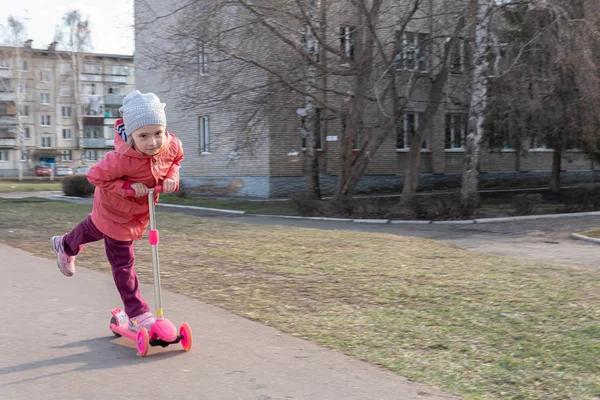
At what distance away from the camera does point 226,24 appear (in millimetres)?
17812

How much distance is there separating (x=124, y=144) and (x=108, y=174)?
0.26 meters

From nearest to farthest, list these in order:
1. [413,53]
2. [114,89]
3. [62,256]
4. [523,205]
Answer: [62,256]
[523,205]
[413,53]
[114,89]

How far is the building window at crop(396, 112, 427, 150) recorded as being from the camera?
2342cm

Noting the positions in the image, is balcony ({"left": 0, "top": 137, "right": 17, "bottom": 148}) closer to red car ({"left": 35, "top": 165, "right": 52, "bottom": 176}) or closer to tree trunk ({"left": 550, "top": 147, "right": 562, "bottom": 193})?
red car ({"left": 35, "top": 165, "right": 52, "bottom": 176})

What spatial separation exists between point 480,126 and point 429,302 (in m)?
13.1

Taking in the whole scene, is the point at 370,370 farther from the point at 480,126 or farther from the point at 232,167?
the point at 232,167

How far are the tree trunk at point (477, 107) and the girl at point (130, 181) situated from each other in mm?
13793

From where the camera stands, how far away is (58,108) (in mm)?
79438

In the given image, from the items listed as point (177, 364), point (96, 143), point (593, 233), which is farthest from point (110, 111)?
point (177, 364)

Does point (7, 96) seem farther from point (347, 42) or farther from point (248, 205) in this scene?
point (347, 42)

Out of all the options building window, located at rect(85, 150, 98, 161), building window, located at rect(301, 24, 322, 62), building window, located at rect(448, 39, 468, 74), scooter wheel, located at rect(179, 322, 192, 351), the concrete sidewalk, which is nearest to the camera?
the concrete sidewalk

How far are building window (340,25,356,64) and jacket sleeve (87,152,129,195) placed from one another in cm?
1485

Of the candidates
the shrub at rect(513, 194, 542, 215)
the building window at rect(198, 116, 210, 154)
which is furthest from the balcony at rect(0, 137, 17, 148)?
the shrub at rect(513, 194, 542, 215)

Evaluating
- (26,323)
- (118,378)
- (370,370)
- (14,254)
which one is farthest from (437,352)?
(14,254)
